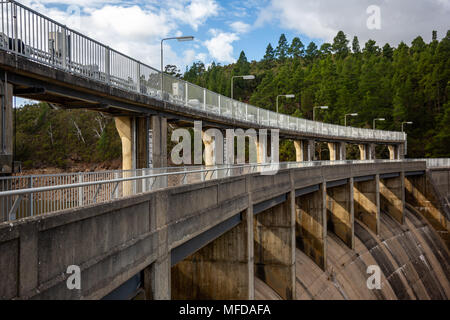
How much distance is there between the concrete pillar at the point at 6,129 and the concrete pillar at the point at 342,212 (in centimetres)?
2488

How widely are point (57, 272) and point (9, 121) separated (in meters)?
4.80

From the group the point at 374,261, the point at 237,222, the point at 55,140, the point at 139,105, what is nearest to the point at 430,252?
the point at 374,261

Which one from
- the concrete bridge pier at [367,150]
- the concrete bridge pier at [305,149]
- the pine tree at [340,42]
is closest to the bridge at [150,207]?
the concrete bridge pier at [305,149]

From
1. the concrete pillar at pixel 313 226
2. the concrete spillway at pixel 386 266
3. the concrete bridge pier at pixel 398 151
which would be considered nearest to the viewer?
the concrete spillway at pixel 386 266

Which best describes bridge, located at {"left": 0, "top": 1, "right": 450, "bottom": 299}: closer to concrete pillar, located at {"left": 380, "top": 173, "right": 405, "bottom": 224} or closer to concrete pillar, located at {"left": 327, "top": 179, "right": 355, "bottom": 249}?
concrete pillar, located at {"left": 327, "top": 179, "right": 355, "bottom": 249}

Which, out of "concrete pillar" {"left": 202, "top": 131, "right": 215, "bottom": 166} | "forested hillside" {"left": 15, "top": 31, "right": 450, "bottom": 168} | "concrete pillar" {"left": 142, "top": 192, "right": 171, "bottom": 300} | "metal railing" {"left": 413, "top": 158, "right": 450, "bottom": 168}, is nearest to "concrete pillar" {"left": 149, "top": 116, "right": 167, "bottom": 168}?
"concrete pillar" {"left": 202, "top": 131, "right": 215, "bottom": 166}

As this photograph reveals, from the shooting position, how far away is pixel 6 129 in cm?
820

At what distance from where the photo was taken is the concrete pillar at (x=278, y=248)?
61.6ft

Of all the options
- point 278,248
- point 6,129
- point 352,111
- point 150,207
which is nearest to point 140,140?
point 6,129

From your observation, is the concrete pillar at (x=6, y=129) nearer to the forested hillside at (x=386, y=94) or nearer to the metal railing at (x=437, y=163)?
the metal railing at (x=437, y=163)

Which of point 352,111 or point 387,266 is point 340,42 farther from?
point 387,266

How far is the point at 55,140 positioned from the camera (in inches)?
3533

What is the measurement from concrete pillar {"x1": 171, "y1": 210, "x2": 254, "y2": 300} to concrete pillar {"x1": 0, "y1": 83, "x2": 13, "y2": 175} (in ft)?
26.5
